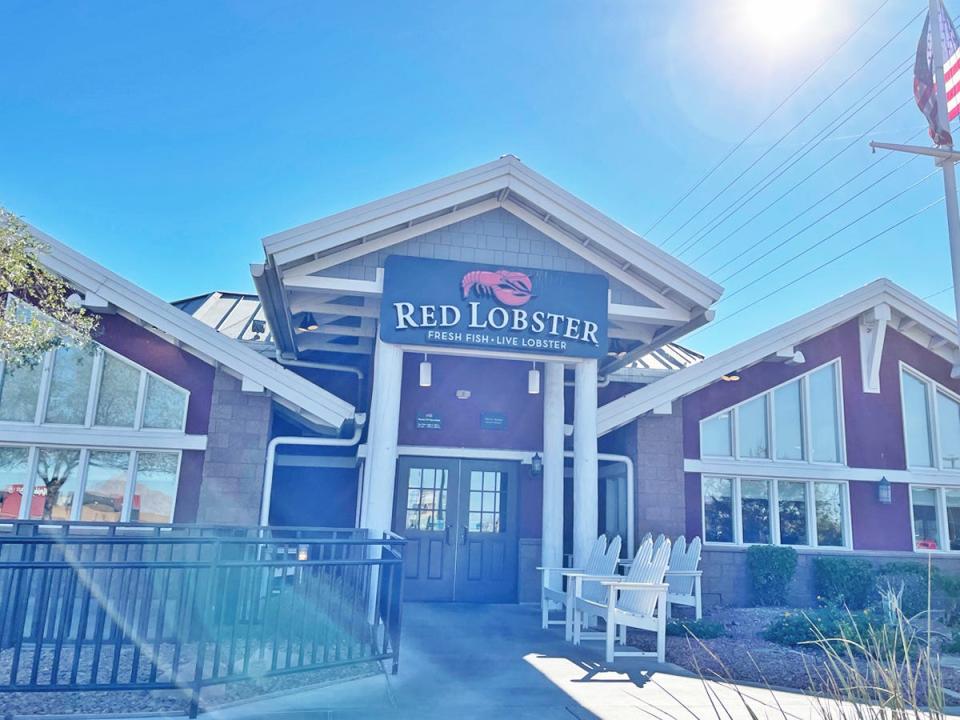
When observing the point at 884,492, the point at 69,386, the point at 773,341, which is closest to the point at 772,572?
the point at 884,492

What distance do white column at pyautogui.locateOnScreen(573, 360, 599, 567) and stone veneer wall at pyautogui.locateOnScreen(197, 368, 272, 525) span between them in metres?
4.08

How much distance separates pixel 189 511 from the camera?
361 inches

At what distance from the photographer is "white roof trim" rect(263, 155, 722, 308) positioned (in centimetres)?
818

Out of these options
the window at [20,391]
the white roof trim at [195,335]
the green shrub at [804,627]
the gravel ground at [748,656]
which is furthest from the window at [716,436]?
the window at [20,391]

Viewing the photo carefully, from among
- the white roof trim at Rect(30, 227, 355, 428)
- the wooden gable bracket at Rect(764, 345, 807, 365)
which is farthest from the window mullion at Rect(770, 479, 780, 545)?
the white roof trim at Rect(30, 227, 355, 428)

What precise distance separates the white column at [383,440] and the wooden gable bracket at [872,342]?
7663mm

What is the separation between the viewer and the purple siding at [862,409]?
35.9 ft

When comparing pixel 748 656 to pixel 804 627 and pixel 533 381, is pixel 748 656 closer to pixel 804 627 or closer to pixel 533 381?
pixel 804 627

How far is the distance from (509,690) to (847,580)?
6743 millimetres

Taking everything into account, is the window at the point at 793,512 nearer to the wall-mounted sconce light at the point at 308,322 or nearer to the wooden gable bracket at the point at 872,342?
the wooden gable bracket at the point at 872,342

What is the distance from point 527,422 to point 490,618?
10.7ft

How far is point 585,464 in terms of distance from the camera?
30.7 ft

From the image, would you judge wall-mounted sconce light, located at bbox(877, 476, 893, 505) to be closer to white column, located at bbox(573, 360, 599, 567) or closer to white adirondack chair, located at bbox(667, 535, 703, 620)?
white adirondack chair, located at bbox(667, 535, 703, 620)

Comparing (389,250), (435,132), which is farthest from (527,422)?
(435,132)
